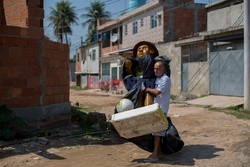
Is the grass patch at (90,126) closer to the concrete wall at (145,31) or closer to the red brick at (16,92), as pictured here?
the red brick at (16,92)

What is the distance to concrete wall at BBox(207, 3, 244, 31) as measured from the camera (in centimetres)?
1642

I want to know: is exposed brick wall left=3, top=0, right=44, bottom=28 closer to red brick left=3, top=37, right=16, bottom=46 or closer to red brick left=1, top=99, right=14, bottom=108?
red brick left=3, top=37, right=16, bottom=46

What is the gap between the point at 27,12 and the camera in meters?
6.61

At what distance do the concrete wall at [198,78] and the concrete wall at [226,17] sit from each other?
2805 mm

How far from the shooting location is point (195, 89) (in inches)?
679

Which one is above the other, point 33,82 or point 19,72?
point 19,72

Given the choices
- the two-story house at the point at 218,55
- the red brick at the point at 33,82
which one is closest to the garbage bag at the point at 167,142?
the red brick at the point at 33,82

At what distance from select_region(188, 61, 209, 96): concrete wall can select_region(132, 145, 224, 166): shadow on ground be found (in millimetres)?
11392

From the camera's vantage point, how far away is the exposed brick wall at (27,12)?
661 centimetres

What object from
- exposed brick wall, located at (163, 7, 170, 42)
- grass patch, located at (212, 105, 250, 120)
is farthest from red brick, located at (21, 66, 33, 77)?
exposed brick wall, located at (163, 7, 170, 42)

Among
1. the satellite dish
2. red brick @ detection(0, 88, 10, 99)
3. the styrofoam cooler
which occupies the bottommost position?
the styrofoam cooler

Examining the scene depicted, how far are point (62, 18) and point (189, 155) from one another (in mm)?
46210

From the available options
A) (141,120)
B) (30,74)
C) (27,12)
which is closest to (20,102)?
(30,74)

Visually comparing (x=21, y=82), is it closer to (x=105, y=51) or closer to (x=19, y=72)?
(x=19, y=72)
